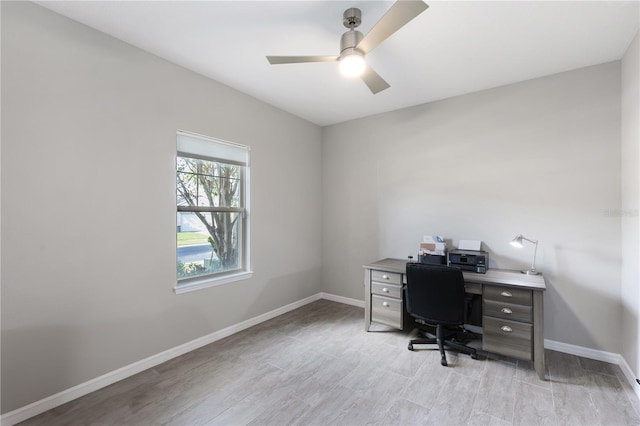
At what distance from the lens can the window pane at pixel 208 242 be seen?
2.80 meters

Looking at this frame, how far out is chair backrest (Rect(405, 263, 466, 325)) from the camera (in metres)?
2.44

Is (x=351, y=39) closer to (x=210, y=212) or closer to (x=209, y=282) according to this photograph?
(x=210, y=212)

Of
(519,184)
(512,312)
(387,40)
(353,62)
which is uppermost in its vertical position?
(387,40)

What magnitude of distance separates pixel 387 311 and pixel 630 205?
2.28m

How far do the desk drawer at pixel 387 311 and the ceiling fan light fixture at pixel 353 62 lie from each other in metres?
2.29

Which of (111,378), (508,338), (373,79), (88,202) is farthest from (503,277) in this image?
(88,202)

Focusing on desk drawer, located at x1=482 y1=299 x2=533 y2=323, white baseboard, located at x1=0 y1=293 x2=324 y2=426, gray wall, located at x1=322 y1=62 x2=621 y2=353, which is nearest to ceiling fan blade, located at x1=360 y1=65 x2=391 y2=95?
gray wall, located at x1=322 y1=62 x2=621 y2=353

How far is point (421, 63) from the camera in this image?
102 inches

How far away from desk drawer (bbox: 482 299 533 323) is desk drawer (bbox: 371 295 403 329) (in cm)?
83

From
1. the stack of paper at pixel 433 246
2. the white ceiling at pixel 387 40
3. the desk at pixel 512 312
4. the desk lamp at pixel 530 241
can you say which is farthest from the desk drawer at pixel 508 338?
the white ceiling at pixel 387 40

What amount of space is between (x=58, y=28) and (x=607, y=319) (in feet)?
16.5

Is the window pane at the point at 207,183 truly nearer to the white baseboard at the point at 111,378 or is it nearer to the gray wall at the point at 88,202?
the gray wall at the point at 88,202

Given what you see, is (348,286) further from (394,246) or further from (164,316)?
(164,316)

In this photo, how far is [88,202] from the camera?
6.93ft
